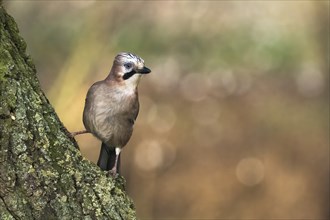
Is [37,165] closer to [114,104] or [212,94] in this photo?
[114,104]

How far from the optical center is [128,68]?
4879 millimetres

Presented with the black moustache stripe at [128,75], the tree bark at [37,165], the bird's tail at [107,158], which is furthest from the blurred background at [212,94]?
the tree bark at [37,165]

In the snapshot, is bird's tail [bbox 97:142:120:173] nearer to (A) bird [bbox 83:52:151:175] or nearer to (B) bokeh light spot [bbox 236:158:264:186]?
(A) bird [bbox 83:52:151:175]

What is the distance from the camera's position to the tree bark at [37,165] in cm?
299

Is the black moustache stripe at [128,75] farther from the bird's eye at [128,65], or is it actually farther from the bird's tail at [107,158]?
the bird's tail at [107,158]

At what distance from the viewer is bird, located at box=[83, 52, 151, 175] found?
16.1 feet

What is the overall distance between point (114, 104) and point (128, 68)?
274mm

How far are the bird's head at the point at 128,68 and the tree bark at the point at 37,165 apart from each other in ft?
5.14

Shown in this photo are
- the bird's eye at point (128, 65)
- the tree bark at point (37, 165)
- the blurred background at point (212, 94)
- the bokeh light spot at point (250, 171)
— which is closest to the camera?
the tree bark at point (37, 165)

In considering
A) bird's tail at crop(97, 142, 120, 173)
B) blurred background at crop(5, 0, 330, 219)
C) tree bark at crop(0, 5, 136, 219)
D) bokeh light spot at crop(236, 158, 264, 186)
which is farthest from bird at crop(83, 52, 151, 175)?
bokeh light spot at crop(236, 158, 264, 186)

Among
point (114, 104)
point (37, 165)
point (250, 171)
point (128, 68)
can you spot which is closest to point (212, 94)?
point (250, 171)

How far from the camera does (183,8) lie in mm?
11094

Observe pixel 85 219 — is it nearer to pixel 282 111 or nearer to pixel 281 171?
pixel 281 171

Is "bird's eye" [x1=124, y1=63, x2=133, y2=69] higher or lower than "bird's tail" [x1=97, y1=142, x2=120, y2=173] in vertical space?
higher
